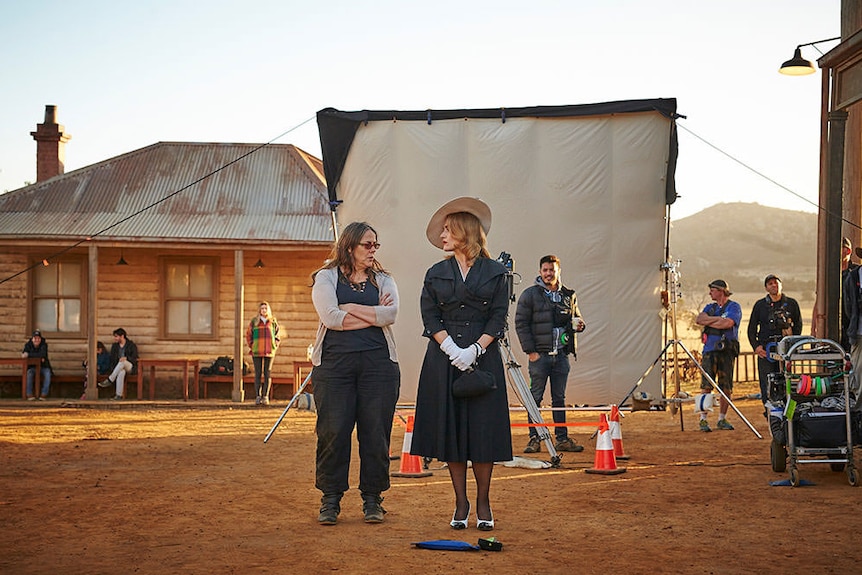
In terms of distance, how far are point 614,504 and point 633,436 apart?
5.13 metres

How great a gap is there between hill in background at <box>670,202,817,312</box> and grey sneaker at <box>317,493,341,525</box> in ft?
200

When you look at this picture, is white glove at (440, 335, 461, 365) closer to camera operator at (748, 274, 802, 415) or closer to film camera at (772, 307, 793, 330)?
camera operator at (748, 274, 802, 415)

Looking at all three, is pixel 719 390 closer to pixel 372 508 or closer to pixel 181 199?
pixel 372 508

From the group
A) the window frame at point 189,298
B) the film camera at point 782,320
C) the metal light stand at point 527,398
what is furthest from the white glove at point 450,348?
the window frame at point 189,298

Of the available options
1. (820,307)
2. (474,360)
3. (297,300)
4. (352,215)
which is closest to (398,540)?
(474,360)

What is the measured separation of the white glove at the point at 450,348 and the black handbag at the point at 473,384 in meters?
0.14

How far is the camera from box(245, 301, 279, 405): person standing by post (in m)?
17.7

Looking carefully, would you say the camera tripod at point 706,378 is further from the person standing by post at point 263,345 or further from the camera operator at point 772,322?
the person standing by post at point 263,345

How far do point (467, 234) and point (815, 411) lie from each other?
351 centimetres

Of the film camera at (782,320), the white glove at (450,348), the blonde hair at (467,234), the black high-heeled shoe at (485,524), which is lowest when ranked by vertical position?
the black high-heeled shoe at (485,524)

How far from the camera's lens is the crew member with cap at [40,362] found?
63.7 feet

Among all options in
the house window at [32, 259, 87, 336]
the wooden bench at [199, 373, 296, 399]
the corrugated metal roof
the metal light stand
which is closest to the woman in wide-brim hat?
the metal light stand

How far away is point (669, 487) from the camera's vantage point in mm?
8336

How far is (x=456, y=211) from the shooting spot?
22.5 ft
